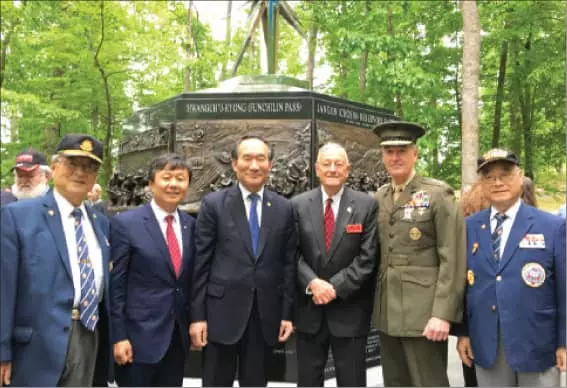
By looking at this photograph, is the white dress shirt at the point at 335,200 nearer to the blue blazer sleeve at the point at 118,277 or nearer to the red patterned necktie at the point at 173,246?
the red patterned necktie at the point at 173,246

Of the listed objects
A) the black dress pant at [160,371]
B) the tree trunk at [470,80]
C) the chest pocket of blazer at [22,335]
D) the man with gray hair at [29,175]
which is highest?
the tree trunk at [470,80]

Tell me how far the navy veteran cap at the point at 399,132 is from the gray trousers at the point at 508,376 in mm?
1436

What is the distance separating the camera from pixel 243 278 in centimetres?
402

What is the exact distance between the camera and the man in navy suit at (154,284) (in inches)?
151

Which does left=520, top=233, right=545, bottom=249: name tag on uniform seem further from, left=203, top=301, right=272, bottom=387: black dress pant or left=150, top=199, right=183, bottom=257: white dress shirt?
left=150, top=199, right=183, bottom=257: white dress shirt

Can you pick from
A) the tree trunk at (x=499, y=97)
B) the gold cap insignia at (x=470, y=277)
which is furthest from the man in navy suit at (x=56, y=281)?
the tree trunk at (x=499, y=97)

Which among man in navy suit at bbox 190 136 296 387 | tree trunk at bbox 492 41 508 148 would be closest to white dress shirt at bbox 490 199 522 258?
man in navy suit at bbox 190 136 296 387

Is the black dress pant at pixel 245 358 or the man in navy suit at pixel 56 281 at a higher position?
the man in navy suit at pixel 56 281

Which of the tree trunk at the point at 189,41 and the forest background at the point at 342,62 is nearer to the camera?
the forest background at the point at 342,62

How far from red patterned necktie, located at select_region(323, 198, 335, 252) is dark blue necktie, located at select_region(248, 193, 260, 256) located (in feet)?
1.65

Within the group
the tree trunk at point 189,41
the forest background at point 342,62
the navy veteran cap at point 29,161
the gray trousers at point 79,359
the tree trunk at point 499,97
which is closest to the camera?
the gray trousers at point 79,359

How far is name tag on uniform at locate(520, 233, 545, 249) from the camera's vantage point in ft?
11.8

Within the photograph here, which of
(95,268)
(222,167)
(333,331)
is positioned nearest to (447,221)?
(333,331)

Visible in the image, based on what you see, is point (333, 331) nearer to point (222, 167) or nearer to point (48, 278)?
point (48, 278)
